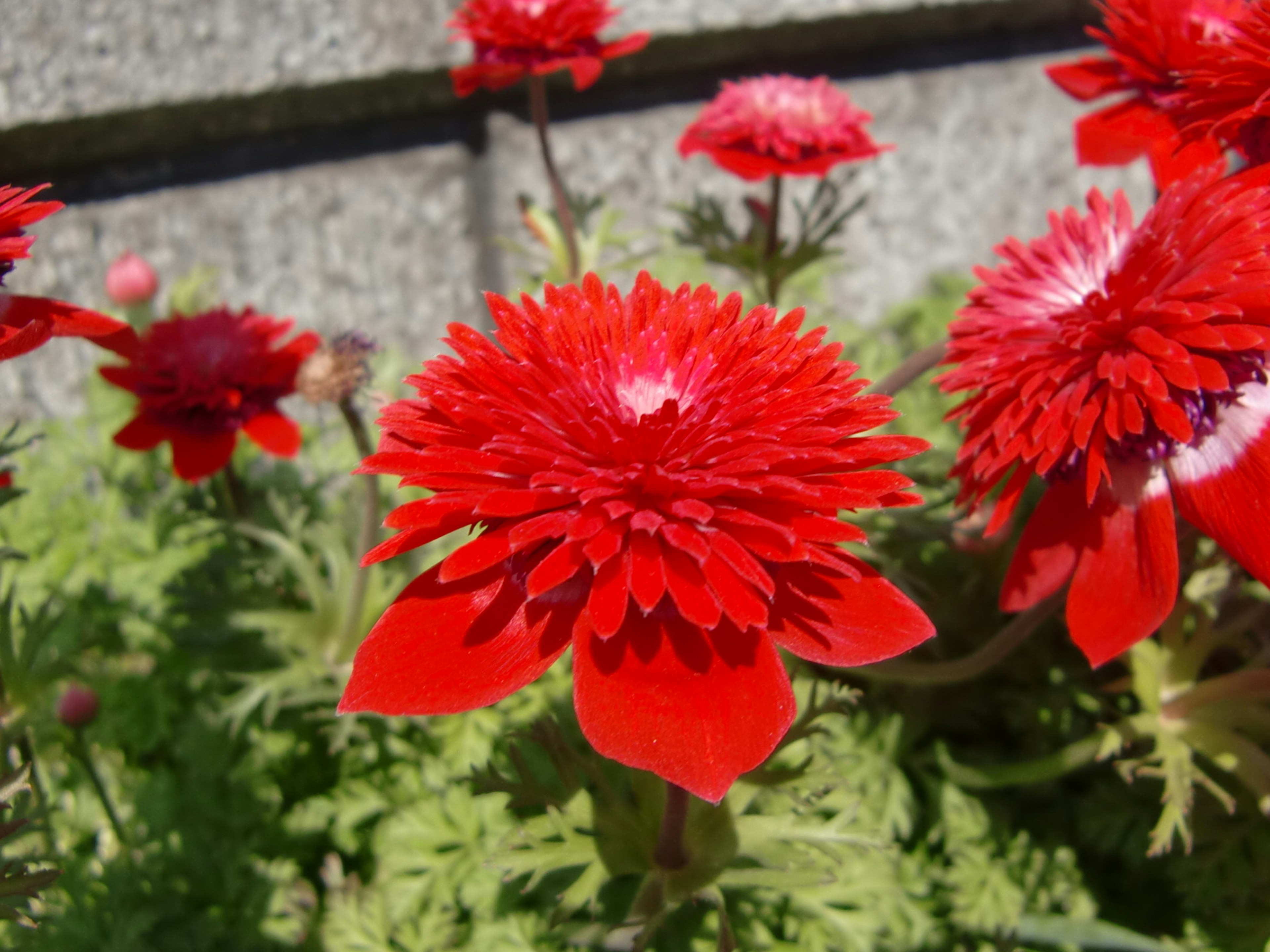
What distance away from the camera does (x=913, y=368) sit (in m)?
1.19

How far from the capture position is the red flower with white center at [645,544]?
0.56 m

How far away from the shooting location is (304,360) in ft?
3.86

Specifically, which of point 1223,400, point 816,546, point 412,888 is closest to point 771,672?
point 816,546

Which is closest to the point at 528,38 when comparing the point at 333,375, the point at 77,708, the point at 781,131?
the point at 781,131

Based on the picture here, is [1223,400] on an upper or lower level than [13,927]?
upper

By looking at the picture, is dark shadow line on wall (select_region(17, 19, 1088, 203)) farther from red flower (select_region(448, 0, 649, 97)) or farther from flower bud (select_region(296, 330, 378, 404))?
flower bud (select_region(296, 330, 378, 404))

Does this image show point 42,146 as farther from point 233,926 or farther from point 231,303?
point 233,926

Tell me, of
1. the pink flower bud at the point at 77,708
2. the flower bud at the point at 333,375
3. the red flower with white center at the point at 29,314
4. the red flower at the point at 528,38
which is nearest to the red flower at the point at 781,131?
the red flower at the point at 528,38

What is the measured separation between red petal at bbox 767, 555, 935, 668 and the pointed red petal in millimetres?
319

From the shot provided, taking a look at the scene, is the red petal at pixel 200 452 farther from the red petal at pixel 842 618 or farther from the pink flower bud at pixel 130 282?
the red petal at pixel 842 618

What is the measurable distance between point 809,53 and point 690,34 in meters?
0.31

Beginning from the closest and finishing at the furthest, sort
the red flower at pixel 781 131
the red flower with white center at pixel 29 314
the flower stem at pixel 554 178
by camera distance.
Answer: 1. the red flower with white center at pixel 29 314
2. the red flower at pixel 781 131
3. the flower stem at pixel 554 178

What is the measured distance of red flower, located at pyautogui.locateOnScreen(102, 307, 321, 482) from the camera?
1.12 meters

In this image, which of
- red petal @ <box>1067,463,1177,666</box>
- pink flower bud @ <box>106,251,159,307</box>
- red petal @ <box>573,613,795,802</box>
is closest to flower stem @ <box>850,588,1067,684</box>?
red petal @ <box>1067,463,1177,666</box>
